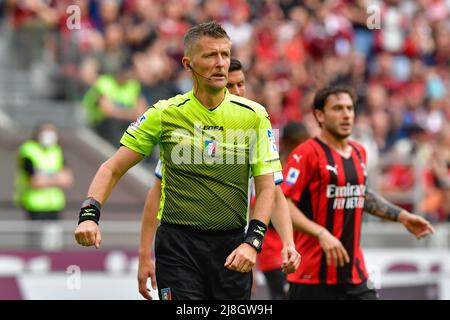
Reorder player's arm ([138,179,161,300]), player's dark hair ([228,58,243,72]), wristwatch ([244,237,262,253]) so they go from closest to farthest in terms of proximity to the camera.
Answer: wristwatch ([244,237,262,253]) < player's arm ([138,179,161,300]) < player's dark hair ([228,58,243,72])

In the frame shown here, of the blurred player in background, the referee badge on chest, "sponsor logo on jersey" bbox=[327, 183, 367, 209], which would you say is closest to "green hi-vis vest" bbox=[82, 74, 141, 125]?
the blurred player in background

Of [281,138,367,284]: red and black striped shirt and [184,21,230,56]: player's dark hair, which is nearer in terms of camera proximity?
[184,21,230,56]: player's dark hair

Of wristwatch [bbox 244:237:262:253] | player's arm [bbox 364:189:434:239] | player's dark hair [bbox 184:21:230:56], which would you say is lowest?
wristwatch [bbox 244:237:262:253]

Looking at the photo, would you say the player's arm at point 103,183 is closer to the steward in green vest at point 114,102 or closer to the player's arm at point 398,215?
the player's arm at point 398,215

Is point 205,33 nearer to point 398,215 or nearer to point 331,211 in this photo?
point 331,211

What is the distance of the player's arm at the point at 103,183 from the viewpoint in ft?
21.2

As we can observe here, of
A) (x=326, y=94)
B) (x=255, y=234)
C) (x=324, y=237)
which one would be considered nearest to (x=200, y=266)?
(x=255, y=234)

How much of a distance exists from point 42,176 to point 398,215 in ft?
21.7

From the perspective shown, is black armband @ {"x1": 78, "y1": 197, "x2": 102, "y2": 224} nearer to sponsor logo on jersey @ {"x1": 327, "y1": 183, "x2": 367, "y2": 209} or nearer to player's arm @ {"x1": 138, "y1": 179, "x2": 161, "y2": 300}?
player's arm @ {"x1": 138, "y1": 179, "x2": 161, "y2": 300}

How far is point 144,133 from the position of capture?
7.02 meters

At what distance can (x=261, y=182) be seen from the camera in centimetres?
696

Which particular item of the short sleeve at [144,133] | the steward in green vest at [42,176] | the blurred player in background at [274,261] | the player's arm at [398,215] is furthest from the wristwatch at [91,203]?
the steward in green vest at [42,176]

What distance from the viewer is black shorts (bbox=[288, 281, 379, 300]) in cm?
863

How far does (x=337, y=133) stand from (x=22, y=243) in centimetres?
636
